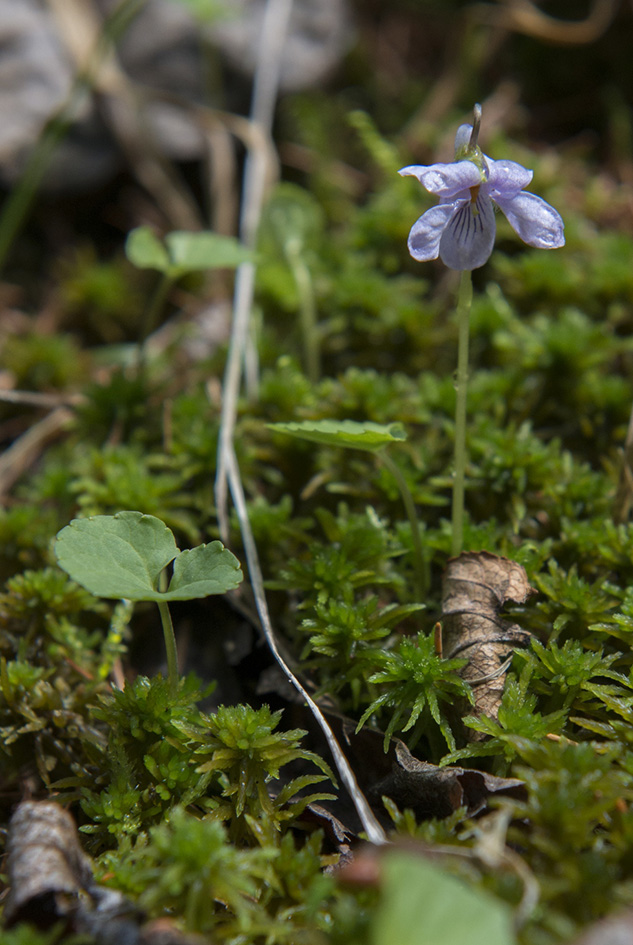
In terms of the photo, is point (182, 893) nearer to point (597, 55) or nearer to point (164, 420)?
point (164, 420)

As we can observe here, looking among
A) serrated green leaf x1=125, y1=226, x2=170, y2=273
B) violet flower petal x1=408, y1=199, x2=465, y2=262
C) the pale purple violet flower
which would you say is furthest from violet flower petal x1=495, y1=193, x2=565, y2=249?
serrated green leaf x1=125, y1=226, x2=170, y2=273

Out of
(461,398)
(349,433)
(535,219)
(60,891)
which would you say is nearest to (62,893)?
(60,891)

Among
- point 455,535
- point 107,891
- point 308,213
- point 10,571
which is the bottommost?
point 10,571

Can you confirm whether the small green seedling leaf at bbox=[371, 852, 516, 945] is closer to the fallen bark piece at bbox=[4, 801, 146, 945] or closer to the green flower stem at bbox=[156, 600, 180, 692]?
the fallen bark piece at bbox=[4, 801, 146, 945]

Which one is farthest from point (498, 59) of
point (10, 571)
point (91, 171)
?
point (10, 571)

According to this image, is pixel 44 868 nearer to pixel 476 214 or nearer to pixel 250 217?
pixel 476 214

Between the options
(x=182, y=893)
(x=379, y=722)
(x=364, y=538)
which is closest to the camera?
(x=182, y=893)

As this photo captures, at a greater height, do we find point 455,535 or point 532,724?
point 455,535
